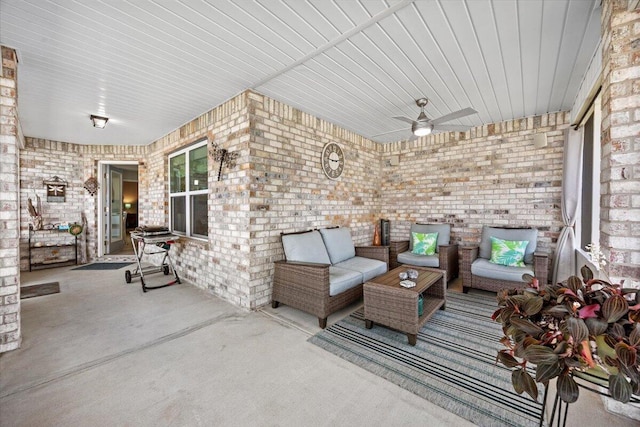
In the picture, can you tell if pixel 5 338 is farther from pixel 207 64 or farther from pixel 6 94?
pixel 207 64

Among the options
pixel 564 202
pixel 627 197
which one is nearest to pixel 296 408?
pixel 627 197

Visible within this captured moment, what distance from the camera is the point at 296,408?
1.69m

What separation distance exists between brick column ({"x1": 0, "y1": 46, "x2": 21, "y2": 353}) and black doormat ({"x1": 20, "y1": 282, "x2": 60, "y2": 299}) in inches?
75.7

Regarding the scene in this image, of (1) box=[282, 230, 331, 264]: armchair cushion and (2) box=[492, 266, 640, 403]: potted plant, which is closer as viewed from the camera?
(2) box=[492, 266, 640, 403]: potted plant

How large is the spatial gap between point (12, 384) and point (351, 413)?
2419 mm

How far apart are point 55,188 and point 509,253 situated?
332 inches

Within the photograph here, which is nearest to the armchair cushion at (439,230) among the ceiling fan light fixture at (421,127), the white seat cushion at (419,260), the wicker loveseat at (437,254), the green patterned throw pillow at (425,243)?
the wicker loveseat at (437,254)

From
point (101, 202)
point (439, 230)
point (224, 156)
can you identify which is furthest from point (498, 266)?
point (101, 202)

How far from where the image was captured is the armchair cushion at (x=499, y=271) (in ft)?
11.0

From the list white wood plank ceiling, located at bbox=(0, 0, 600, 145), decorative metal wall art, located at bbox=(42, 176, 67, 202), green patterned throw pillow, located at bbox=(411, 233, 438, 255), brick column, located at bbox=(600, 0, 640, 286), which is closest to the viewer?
brick column, located at bbox=(600, 0, 640, 286)

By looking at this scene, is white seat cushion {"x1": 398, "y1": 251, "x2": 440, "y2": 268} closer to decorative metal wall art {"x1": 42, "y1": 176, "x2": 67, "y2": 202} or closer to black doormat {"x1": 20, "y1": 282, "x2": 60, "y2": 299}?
black doormat {"x1": 20, "y1": 282, "x2": 60, "y2": 299}

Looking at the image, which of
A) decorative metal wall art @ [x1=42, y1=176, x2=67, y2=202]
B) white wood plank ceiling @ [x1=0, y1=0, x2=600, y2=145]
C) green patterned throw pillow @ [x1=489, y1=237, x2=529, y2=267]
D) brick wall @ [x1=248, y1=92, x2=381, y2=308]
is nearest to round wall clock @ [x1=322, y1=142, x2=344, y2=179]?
brick wall @ [x1=248, y1=92, x2=381, y2=308]

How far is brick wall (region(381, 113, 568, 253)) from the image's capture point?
3.94m

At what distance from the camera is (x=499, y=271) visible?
136 inches
